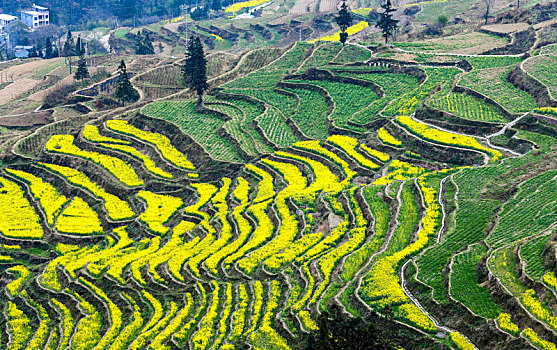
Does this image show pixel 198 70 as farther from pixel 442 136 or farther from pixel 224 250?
pixel 224 250

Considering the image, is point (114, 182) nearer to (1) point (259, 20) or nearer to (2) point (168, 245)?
(2) point (168, 245)

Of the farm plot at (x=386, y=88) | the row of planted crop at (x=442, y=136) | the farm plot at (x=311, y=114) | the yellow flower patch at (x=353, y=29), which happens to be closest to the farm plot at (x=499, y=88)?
the farm plot at (x=386, y=88)

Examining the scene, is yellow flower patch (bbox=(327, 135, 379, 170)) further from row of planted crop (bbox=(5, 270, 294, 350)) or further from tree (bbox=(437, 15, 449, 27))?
tree (bbox=(437, 15, 449, 27))

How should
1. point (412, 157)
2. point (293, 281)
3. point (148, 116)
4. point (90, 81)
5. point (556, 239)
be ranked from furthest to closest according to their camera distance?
point (90, 81) < point (148, 116) < point (412, 157) < point (293, 281) < point (556, 239)

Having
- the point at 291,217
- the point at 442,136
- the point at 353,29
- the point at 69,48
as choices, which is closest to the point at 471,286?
the point at 291,217

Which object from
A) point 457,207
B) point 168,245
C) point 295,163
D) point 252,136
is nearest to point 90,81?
point 252,136
